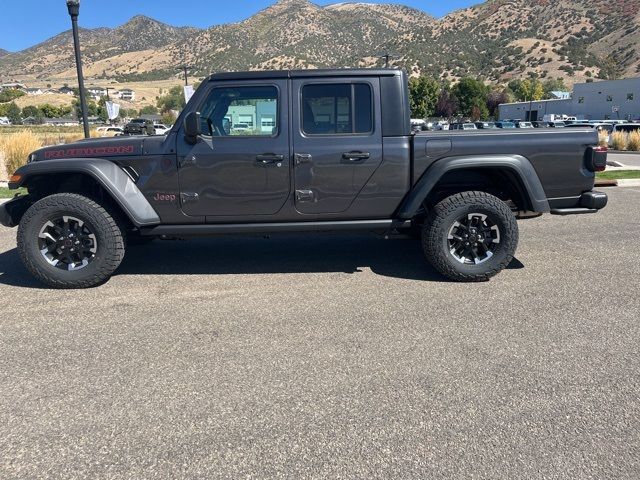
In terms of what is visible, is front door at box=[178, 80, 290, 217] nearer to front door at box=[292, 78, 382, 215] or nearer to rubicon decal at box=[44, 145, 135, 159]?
front door at box=[292, 78, 382, 215]

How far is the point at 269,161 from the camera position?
4.43 metres

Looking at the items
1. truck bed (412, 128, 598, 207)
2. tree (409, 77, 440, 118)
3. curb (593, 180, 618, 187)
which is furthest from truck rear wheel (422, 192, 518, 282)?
tree (409, 77, 440, 118)

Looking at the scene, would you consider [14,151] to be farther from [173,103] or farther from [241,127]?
[173,103]

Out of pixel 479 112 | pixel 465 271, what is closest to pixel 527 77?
pixel 479 112

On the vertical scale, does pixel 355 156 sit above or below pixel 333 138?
below

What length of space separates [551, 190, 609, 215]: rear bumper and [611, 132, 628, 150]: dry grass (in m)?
22.8

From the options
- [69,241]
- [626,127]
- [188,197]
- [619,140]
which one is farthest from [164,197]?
[626,127]

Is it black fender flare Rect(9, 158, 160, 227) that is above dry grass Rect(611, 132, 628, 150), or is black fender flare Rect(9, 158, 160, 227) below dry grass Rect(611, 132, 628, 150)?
below

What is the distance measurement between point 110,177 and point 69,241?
2.50ft

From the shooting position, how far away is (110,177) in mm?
4332

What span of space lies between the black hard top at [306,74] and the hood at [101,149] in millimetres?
854

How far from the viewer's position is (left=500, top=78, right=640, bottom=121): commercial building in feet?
171

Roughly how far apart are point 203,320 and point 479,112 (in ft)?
197

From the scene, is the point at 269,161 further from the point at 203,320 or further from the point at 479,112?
the point at 479,112
